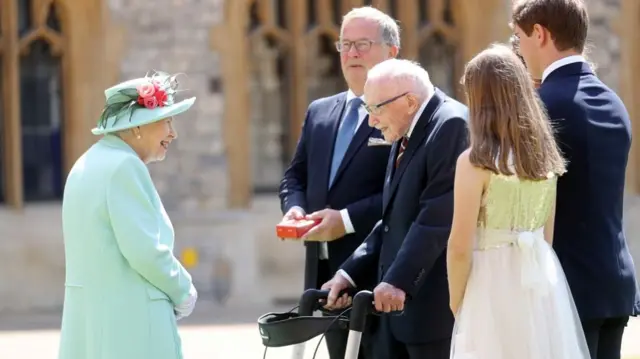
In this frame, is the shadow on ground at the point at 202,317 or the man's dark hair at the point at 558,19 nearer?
the man's dark hair at the point at 558,19

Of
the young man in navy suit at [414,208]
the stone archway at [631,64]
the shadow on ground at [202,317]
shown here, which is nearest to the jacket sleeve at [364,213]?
the young man in navy suit at [414,208]

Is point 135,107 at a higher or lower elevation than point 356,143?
higher

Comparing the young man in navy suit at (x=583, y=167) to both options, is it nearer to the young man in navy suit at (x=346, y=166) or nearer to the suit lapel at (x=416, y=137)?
the suit lapel at (x=416, y=137)

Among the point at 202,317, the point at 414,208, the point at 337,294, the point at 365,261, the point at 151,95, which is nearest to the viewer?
the point at 151,95

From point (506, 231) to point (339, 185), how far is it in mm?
1332

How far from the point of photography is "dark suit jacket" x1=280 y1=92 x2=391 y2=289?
4781mm

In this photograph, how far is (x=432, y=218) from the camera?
407 centimetres

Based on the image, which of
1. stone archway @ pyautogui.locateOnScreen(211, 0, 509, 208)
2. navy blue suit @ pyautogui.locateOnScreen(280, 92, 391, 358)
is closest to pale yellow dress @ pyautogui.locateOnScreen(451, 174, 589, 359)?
navy blue suit @ pyautogui.locateOnScreen(280, 92, 391, 358)

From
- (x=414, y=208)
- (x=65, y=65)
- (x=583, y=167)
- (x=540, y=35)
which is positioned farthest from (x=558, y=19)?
(x=65, y=65)

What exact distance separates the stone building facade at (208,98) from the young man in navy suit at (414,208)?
17.8 ft

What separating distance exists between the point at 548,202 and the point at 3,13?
22.4 ft

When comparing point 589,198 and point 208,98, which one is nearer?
point 589,198

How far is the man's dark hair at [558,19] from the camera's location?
12.5ft

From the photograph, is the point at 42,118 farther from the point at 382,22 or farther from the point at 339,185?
the point at 382,22
